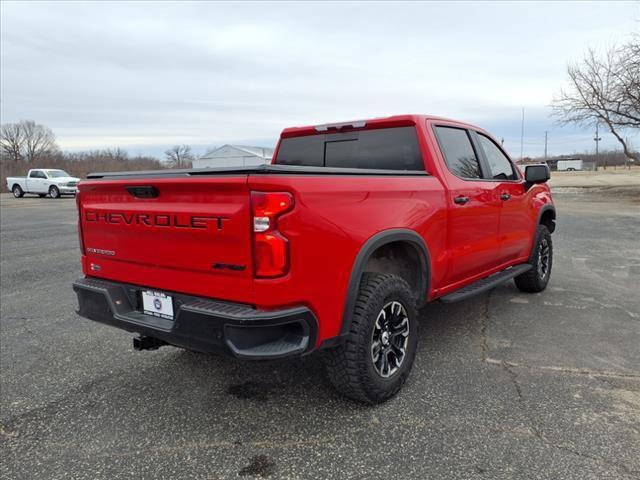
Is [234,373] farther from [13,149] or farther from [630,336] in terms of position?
[13,149]

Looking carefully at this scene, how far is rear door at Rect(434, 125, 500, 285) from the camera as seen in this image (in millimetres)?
3768

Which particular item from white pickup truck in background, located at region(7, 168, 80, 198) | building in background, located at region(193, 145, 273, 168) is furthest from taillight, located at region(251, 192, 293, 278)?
building in background, located at region(193, 145, 273, 168)

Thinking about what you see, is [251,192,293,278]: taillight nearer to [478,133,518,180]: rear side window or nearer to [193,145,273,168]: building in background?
[478,133,518,180]: rear side window

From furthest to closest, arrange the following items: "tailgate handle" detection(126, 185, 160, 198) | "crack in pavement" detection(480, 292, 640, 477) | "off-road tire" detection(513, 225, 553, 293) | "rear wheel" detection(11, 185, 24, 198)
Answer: "rear wheel" detection(11, 185, 24, 198), "off-road tire" detection(513, 225, 553, 293), "tailgate handle" detection(126, 185, 160, 198), "crack in pavement" detection(480, 292, 640, 477)

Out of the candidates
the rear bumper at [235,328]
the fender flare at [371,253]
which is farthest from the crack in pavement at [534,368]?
the rear bumper at [235,328]

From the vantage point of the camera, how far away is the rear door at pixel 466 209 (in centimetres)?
377

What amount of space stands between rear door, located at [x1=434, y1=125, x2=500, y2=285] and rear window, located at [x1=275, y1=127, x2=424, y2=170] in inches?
11.1

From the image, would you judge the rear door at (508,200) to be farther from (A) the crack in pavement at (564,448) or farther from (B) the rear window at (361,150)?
(A) the crack in pavement at (564,448)

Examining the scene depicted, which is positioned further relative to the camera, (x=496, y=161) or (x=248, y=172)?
(x=496, y=161)

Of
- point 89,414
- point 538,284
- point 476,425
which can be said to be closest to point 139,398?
point 89,414

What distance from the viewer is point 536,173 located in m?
4.86

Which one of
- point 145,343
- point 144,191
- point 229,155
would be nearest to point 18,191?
point 229,155

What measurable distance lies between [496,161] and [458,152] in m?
0.89

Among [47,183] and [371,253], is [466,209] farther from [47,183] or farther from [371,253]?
[47,183]
